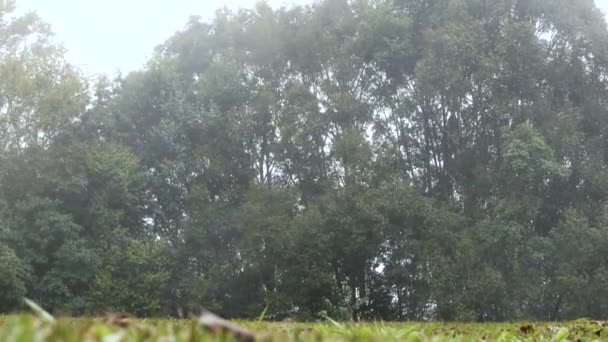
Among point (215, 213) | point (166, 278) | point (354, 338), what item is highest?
point (215, 213)

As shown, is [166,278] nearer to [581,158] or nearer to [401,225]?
[401,225]

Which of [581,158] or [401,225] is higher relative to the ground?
[581,158]

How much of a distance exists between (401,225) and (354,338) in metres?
17.0

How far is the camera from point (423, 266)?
706 inches

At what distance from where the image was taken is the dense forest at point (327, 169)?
57.6 ft

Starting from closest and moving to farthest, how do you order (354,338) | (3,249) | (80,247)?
(354,338), (3,249), (80,247)

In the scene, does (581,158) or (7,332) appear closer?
(7,332)

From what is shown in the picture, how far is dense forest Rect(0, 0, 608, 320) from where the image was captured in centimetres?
1755

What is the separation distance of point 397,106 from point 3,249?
378 inches

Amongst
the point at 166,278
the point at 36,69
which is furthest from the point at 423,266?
the point at 36,69

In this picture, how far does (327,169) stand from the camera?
20141 mm

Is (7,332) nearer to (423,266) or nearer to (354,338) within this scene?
(354,338)

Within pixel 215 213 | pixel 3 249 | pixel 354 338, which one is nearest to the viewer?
pixel 354 338

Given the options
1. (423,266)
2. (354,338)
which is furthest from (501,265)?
(354,338)
